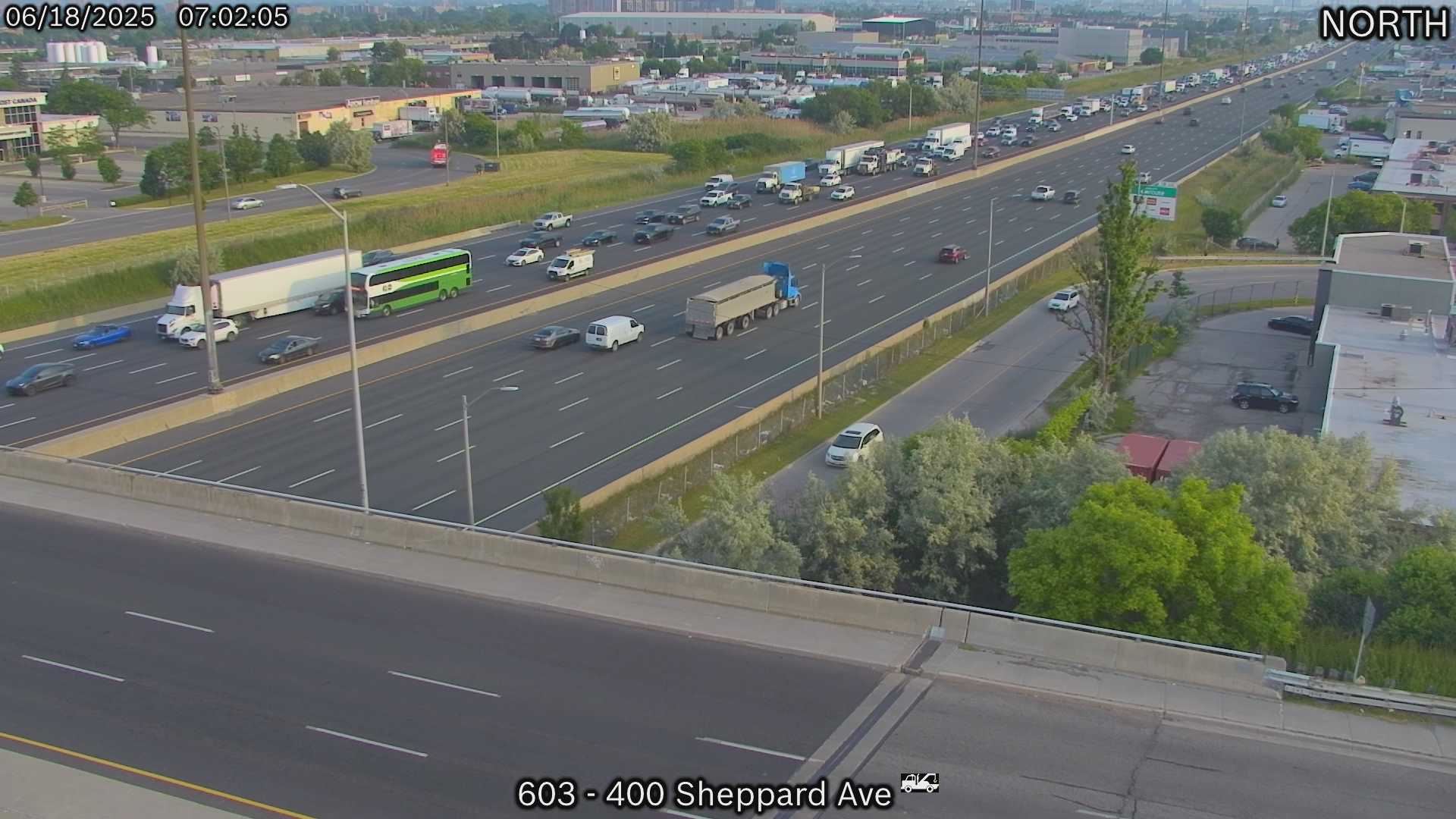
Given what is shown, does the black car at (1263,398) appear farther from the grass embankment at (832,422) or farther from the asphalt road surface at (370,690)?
the asphalt road surface at (370,690)

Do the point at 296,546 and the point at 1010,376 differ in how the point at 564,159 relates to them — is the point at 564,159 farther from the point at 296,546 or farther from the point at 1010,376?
the point at 296,546

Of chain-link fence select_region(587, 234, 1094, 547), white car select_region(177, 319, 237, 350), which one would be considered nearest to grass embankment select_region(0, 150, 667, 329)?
white car select_region(177, 319, 237, 350)

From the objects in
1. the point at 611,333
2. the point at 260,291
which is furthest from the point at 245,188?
the point at 611,333

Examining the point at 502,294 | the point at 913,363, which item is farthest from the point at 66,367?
the point at 913,363

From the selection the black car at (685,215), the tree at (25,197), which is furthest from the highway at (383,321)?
the tree at (25,197)

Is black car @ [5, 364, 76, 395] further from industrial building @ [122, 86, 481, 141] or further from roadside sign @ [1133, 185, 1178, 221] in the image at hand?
industrial building @ [122, 86, 481, 141]

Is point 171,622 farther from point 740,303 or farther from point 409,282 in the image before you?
point 409,282
